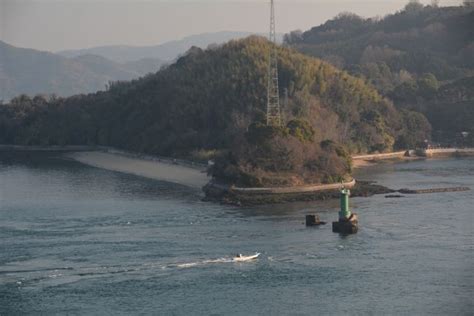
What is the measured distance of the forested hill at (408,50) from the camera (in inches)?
1629

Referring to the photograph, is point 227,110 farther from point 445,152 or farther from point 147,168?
point 445,152

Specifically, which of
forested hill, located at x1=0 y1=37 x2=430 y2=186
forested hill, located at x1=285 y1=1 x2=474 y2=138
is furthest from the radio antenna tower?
forested hill, located at x1=285 y1=1 x2=474 y2=138

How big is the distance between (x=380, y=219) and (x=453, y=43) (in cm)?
3790

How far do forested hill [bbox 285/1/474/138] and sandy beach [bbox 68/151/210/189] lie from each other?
1183 cm

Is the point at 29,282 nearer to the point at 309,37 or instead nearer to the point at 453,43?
the point at 453,43

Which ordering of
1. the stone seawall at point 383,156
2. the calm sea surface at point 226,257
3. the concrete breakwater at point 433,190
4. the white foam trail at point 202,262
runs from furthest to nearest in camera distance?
the stone seawall at point 383,156 → the concrete breakwater at point 433,190 → the white foam trail at point 202,262 → the calm sea surface at point 226,257

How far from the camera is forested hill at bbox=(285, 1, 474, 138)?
41375mm

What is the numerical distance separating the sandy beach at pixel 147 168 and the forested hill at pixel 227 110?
1.05 metres

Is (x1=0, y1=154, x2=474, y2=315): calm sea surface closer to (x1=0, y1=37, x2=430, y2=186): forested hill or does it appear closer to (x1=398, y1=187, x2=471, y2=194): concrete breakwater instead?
(x1=398, y1=187, x2=471, y2=194): concrete breakwater

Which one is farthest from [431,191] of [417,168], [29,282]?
[29,282]

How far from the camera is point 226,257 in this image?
1591 cm

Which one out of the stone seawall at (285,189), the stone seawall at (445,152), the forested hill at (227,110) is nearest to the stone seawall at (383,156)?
the forested hill at (227,110)

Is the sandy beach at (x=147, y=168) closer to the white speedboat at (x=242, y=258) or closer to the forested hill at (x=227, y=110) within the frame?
the forested hill at (x=227, y=110)

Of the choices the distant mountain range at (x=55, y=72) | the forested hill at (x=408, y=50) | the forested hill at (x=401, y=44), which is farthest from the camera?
the distant mountain range at (x=55, y=72)
